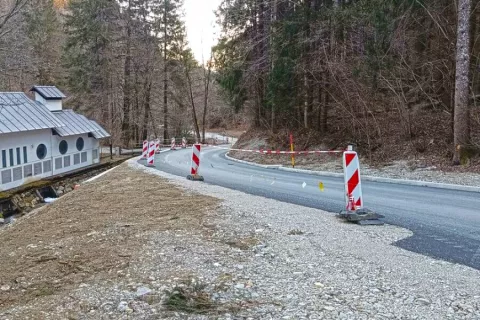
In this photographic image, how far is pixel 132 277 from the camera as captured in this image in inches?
175

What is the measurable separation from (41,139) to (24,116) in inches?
70.7

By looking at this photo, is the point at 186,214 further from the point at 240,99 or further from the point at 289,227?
the point at 240,99

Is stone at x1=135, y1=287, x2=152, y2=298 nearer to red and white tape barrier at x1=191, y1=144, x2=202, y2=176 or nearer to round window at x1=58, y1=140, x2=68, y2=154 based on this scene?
red and white tape barrier at x1=191, y1=144, x2=202, y2=176

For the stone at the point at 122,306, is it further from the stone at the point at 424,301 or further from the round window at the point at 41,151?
the round window at the point at 41,151

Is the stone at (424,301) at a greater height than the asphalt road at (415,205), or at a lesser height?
lesser

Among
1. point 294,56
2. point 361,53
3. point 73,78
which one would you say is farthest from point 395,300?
point 73,78

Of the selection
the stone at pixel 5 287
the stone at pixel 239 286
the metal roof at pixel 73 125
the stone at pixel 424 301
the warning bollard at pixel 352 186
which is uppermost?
the metal roof at pixel 73 125

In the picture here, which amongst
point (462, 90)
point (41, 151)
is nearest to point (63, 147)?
point (41, 151)

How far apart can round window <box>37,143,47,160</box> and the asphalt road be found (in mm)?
14807

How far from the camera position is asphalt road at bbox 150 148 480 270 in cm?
546

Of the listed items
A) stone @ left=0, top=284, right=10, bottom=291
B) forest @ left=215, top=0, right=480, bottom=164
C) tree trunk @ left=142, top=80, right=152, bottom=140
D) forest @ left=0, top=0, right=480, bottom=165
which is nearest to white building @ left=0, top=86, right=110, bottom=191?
forest @ left=0, top=0, right=480, bottom=165

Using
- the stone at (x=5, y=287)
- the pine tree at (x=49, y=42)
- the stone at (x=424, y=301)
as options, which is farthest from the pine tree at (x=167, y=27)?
the stone at (x=424, y=301)

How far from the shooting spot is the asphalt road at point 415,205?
17.9 ft

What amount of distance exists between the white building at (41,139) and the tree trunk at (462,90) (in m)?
18.1
